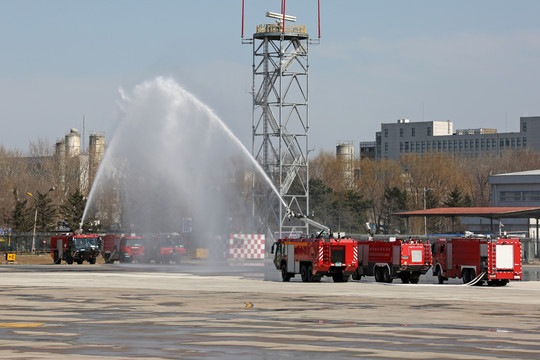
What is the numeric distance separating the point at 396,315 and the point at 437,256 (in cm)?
2477

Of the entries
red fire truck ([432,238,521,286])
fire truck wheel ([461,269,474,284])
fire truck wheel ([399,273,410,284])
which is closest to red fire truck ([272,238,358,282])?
fire truck wheel ([399,273,410,284])

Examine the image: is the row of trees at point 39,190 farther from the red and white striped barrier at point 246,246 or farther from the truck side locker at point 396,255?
the truck side locker at point 396,255

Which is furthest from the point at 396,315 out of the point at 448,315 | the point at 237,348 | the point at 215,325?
the point at 237,348

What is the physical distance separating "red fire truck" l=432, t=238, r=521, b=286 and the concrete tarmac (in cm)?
172

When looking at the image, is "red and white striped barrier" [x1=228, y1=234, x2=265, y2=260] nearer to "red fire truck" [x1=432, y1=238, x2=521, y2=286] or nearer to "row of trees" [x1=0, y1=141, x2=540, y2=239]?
"red fire truck" [x1=432, y1=238, x2=521, y2=286]

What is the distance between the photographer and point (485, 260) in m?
50.0

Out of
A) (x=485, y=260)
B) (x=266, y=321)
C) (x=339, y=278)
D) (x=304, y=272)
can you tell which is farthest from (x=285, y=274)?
(x=266, y=321)

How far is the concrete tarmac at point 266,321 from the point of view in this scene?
21.1m

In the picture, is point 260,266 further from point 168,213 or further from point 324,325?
point 324,325

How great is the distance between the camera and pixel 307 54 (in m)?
107

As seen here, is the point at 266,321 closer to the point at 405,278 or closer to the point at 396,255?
the point at 396,255

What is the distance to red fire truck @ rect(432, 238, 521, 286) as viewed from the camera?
49.6 m

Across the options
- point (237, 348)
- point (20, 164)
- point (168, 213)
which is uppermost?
point (20, 164)

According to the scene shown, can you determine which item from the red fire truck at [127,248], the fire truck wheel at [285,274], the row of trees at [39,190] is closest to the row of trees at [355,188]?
the row of trees at [39,190]
